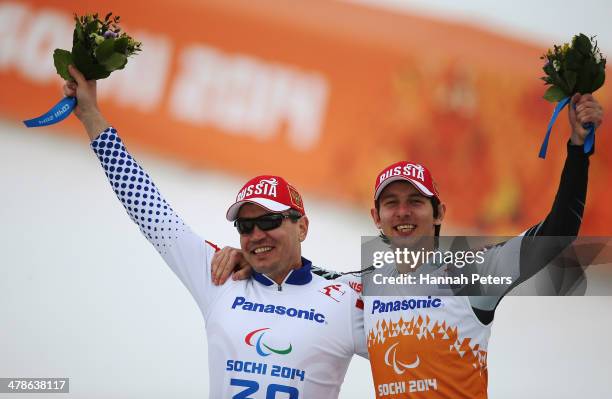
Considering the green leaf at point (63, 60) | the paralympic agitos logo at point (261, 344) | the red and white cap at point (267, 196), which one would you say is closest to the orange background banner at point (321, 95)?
the red and white cap at point (267, 196)

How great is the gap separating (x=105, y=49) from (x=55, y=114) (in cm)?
26

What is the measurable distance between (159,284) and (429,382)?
2.32m

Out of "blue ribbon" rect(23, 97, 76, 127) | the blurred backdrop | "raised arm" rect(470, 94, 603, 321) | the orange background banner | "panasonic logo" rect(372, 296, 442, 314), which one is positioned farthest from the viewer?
the orange background banner

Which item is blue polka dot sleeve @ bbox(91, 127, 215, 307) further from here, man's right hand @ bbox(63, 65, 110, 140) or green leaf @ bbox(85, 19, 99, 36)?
green leaf @ bbox(85, 19, 99, 36)

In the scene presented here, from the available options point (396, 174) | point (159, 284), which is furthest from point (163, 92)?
point (396, 174)

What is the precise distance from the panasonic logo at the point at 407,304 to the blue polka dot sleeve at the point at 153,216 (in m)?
0.58

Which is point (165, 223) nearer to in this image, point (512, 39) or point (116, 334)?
point (116, 334)

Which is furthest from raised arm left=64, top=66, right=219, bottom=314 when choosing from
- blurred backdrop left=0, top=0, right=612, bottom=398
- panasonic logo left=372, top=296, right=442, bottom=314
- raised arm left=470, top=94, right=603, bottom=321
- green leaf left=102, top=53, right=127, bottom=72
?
blurred backdrop left=0, top=0, right=612, bottom=398

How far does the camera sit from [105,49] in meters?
2.32

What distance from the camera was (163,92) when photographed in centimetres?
Answer: 435

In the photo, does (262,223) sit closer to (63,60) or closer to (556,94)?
(63,60)

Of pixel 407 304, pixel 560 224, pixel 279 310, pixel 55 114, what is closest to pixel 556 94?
pixel 560 224

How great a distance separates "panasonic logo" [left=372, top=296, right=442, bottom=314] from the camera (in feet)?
7.15

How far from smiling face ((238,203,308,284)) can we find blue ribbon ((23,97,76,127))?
64 centimetres
